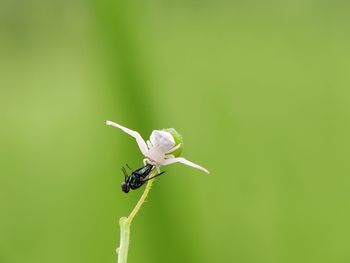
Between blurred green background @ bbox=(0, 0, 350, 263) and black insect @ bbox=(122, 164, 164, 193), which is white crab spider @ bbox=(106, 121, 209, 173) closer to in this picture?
black insect @ bbox=(122, 164, 164, 193)

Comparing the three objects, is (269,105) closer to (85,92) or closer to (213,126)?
(213,126)

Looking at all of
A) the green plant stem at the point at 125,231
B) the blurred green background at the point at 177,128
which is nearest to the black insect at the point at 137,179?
the green plant stem at the point at 125,231

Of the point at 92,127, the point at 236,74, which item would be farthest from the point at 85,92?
the point at 236,74

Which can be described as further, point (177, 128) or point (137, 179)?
point (177, 128)

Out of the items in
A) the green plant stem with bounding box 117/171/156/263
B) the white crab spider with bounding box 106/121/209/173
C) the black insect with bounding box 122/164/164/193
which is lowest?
the green plant stem with bounding box 117/171/156/263

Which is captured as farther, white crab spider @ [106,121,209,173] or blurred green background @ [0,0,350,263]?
blurred green background @ [0,0,350,263]

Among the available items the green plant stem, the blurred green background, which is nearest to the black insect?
the green plant stem

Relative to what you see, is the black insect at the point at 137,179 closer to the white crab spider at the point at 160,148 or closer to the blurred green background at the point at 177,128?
the white crab spider at the point at 160,148

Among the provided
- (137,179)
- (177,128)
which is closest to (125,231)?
(137,179)

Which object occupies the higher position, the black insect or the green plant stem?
the black insect

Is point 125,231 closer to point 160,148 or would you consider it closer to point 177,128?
point 160,148
